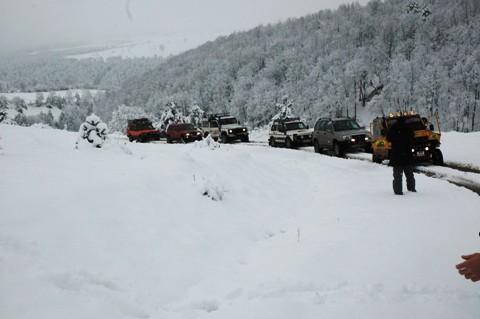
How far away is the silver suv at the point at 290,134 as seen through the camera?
23.0 m

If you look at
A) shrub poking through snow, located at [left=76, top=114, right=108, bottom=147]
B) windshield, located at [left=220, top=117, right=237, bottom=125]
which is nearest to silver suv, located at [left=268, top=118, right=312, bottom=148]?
windshield, located at [left=220, top=117, right=237, bottom=125]

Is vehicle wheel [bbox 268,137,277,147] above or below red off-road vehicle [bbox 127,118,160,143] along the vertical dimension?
below

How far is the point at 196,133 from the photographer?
29.7 m

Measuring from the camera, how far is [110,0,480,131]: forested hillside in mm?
76500

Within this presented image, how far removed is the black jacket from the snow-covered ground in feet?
3.05

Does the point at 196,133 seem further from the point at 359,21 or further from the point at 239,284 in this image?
the point at 359,21

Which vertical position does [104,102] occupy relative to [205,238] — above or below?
above

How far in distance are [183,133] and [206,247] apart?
2380 cm

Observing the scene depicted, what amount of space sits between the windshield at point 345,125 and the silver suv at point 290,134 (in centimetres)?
380

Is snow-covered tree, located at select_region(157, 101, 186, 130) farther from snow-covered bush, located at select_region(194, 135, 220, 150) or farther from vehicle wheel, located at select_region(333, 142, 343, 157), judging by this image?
snow-covered bush, located at select_region(194, 135, 220, 150)

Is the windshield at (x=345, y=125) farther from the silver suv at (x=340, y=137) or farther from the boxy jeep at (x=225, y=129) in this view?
the boxy jeep at (x=225, y=129)

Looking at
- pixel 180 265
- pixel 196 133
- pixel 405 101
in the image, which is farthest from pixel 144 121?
pixel 405 101

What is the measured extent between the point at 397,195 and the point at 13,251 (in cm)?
848

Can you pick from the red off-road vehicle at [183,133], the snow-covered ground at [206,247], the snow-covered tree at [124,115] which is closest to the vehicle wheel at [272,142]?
the red off-road vehicle at [183,133]
